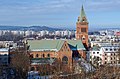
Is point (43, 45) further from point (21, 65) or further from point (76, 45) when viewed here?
point (21, 65)

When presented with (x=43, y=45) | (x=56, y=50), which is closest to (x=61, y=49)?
(x=56, y=50)

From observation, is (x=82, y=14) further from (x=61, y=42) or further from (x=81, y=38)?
(x=61, y=42)

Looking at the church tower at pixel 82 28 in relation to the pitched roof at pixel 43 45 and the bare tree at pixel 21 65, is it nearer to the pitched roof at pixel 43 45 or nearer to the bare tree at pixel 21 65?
the pitched roof at pixel 43 45

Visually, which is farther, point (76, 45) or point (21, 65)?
point (76, 45)

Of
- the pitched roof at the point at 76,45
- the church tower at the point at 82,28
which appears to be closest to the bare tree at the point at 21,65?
the pitched roof at the point at 76,45

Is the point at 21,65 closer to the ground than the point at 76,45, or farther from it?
closer to the ground

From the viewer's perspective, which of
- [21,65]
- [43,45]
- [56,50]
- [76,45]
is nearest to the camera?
[21,65]

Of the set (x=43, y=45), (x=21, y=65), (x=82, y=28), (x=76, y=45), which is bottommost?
(x=21, y=65)

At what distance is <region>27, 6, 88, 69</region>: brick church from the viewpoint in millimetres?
34406

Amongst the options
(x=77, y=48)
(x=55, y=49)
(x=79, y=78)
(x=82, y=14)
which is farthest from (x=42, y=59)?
(x=79, y=78)

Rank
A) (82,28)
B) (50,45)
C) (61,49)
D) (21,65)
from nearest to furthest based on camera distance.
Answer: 1. (21,65)
2. (61,49)
3. (50,45)
4. (82,28)

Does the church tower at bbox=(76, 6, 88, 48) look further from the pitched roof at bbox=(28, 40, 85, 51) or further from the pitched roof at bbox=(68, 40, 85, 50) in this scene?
the pitched roof at bbox=(28, 40, 85, 51)

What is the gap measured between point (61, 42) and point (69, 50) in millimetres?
1202

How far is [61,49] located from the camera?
3444 cm
